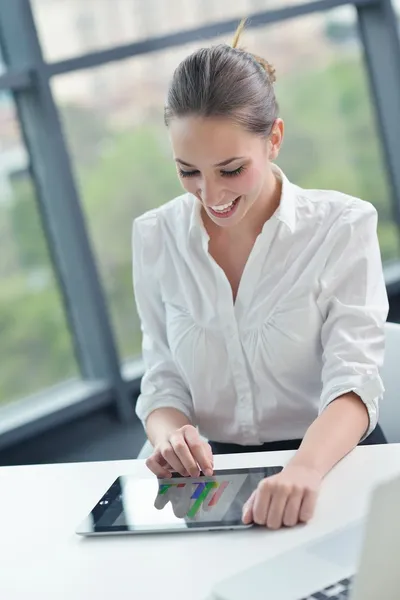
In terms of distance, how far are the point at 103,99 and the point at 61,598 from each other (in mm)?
2612

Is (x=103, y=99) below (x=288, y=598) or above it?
above

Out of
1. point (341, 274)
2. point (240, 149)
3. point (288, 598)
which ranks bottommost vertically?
point (288, 598)

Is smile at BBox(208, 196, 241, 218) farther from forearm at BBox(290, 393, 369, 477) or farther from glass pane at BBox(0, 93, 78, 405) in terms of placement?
glass pane at BBox(0, 93, 78, 405)

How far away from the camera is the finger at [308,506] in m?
1.42

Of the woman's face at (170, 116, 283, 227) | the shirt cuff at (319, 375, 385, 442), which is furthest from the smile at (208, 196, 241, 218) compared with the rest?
the shirt cuff at (319, 375, 385, 442)

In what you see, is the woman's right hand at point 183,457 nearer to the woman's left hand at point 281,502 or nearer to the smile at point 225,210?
the woman's left hand at point 281,502

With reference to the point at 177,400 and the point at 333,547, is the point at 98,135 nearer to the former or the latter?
the point at 177,400

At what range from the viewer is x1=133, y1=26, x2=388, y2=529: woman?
1829 millimetres

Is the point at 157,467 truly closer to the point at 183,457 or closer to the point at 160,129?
the point at 183,457

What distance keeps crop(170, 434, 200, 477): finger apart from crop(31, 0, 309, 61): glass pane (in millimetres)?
2174

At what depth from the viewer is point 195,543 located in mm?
1408

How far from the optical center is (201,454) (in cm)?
162

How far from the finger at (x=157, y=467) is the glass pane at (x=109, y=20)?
2.16m

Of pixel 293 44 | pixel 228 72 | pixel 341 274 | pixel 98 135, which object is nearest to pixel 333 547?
pixel 341 274
